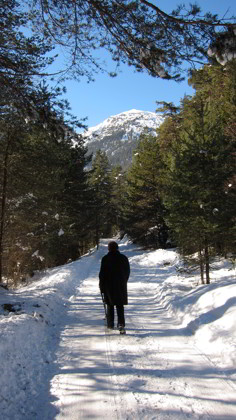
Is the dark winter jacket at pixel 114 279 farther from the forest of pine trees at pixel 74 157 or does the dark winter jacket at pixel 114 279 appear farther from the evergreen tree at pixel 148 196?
the evergreen tree at pixel 148 196

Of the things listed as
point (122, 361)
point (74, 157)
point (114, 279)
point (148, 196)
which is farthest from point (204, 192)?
point (148, 196)

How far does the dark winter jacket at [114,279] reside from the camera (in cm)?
644

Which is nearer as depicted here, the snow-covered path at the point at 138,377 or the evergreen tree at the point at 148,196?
the snow-covered path at the point at 138,377

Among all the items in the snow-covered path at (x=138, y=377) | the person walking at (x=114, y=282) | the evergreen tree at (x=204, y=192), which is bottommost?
the snow-covered path at (x=138, y=377)

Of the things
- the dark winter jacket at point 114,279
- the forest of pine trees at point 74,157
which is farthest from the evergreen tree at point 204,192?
the dark winter jacket at point 114,279

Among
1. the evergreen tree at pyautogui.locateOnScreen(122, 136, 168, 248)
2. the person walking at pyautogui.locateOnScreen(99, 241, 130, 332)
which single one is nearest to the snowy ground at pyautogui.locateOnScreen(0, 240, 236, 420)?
the person walking at pyautogui.locateOnScreen(99, 241, 130, 332)

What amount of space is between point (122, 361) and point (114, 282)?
2.00 meters

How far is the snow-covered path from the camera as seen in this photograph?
11.1 feet

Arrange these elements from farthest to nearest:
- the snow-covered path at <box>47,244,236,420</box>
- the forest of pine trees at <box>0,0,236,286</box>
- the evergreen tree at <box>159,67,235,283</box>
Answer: the evergreen tree at <box>159,67,235,283</box> → the forest of pine trees at <box>0,0,236,286</box> → the snow-covered path at <box>47,244,236,420</box>

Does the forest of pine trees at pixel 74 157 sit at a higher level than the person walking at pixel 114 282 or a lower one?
higher

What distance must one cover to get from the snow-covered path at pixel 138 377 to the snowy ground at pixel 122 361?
13 millimetres

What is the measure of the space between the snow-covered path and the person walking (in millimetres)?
526

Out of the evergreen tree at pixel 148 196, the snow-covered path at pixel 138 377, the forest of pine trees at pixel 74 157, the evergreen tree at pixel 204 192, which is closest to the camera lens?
the snow-covered path at pixel 138 377

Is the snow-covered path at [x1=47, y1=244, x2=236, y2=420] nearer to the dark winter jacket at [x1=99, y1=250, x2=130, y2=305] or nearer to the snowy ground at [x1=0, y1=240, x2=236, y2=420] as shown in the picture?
the snowy ground at [x1=0, y1=240, x2=236, y2=420]
